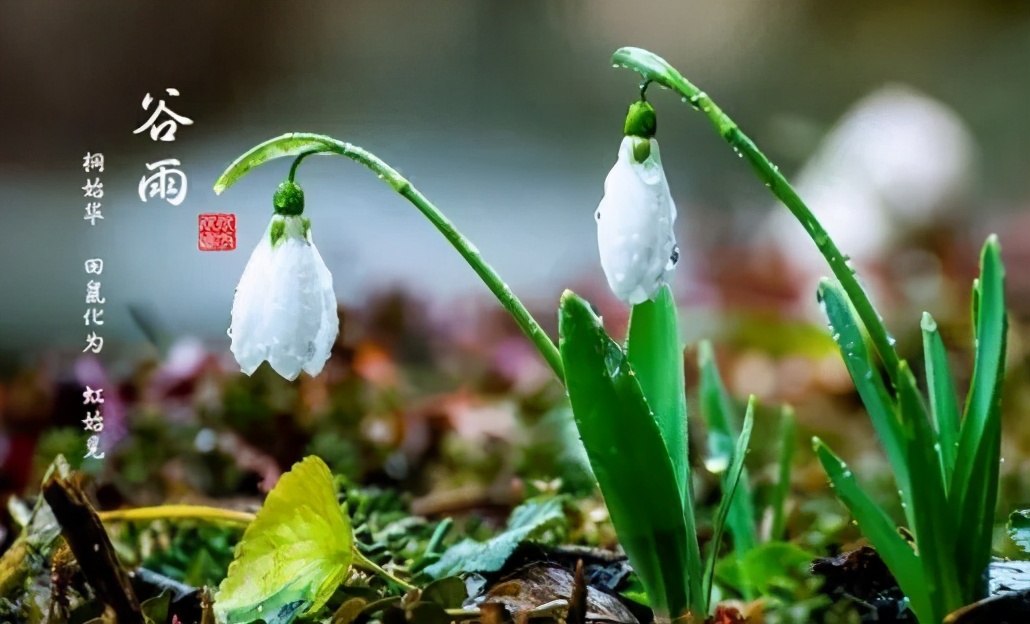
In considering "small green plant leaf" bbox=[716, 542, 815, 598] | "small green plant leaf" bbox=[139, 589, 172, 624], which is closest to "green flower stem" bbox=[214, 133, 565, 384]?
"small green plant leaf" bbox=[716, 542, 815, 598]

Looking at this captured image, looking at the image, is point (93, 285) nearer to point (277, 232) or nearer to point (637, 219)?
point (277, 232)

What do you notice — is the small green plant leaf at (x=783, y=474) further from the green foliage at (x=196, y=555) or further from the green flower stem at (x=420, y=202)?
the green foliage at (x=196, y=555)

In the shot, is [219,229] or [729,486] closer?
[729,486]

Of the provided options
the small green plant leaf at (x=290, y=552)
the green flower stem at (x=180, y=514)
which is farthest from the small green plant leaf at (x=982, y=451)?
the green flower stem at (x=180, y=514)

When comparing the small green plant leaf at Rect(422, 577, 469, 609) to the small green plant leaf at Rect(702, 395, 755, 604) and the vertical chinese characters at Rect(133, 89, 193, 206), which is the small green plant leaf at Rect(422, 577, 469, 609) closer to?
the small green plant leaf at Rect(702, 395, 755, 604)

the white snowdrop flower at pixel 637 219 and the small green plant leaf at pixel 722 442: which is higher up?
the white snowdrop flower at pixel 637 219

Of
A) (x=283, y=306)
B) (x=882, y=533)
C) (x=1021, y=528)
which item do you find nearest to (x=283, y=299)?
(x=283, y=306)

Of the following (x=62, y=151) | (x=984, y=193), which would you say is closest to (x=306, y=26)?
(x=62, y=151)
